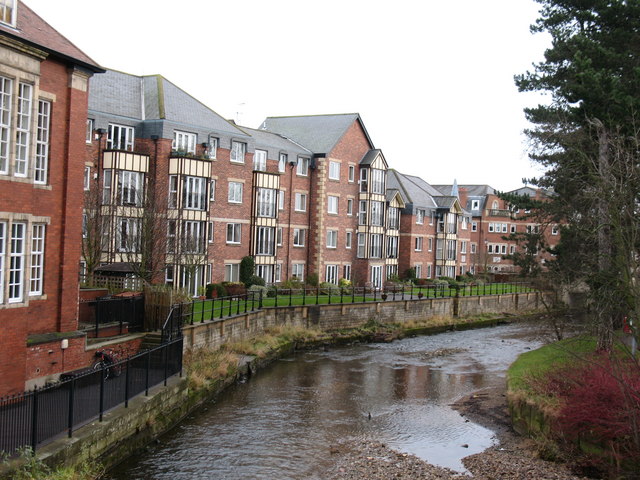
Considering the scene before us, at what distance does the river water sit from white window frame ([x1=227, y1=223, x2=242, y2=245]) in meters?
11.2

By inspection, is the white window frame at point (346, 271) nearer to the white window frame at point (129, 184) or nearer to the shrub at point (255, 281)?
the shrub at point (255, 281)

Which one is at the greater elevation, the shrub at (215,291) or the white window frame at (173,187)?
the white window frame at (173,187)

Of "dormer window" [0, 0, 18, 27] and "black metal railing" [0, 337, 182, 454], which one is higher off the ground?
"dormer window" [0, 0, 18, 27]

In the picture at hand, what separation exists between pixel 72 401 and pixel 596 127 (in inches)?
706

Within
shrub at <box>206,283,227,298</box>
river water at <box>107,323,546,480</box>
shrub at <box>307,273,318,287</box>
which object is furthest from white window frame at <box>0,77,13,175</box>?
shrub at <box>307,273,318,287</box>

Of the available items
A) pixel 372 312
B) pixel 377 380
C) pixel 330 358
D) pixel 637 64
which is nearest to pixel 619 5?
Result: pixel 637 64

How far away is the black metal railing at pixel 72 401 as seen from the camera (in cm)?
1202

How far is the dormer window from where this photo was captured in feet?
49.6

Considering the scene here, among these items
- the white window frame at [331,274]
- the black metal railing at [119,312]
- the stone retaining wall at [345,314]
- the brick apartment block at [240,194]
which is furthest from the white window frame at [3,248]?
the white window frame at [331,274]

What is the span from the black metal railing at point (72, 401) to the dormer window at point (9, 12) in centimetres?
829

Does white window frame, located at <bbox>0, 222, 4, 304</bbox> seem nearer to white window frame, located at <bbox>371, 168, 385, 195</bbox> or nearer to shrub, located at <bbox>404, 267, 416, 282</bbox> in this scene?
white window frame, located at <bbox>371, 168, 385, 195</bbox>

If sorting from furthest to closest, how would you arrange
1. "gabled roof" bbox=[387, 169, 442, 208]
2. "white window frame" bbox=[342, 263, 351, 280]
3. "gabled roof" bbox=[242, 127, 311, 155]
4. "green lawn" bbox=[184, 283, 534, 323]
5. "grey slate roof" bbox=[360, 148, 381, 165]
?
"gabled roof" bbox=[387, 169, 442, 208] < "grey slate roof" bbox=[360, 148, 381, 165] < "white window frame" bbox=[342, 263, 351, 280] < "gabled roof" bbox=[242, 127, 311, 155] < "green lawn" bbox=[184, 283, 534, 323]

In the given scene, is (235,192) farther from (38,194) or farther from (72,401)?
(72,401)

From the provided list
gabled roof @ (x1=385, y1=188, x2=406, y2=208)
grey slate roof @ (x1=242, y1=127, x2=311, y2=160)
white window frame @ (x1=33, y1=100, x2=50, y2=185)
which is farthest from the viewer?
gabled roof @ (x1=385, y1=188, x2=406, y2=208)
